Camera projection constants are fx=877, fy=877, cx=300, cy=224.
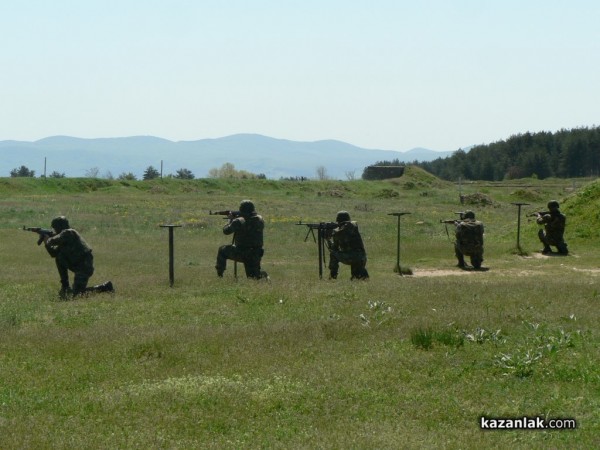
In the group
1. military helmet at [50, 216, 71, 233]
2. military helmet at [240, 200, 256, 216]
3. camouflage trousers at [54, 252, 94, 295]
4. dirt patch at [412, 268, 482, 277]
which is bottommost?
dirt patch at [412, 268, 482, 277]

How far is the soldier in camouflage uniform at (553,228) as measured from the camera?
3397 cm

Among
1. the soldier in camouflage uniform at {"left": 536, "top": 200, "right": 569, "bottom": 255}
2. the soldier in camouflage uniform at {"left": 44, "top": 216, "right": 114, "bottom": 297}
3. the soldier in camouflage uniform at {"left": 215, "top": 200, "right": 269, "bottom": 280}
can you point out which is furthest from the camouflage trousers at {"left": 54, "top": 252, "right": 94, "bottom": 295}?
the soldier in camouflage uniform at {"left": 536, "top": 200, "right": 569, "bottom": 255}

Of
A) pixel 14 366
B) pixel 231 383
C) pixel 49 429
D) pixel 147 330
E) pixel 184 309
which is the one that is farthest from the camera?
pixel 184 309

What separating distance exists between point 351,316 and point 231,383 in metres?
4.81

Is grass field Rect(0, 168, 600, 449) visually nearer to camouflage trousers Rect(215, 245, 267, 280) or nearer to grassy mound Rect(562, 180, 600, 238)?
camouflage trousers Rect(215, 245, 267, 280)

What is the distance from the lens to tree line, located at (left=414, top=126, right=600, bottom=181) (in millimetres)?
126688

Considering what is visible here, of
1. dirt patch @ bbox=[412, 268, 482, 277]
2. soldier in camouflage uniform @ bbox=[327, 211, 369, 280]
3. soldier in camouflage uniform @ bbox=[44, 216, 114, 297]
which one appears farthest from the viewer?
dirt patch @ bbox=[412, 268, 482, 277]

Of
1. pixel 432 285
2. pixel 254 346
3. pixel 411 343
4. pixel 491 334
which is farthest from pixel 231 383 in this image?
pixel 432 285

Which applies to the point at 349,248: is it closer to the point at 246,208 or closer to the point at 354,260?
the point at 354,260

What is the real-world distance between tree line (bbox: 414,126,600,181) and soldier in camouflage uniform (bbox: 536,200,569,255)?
8205 cm

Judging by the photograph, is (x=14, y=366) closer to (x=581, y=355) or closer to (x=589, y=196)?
(x=581, y=355)

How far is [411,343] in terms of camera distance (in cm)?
1348

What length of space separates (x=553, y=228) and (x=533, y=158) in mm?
100136

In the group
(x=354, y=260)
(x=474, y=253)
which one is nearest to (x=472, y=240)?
(x=474, y=253)
